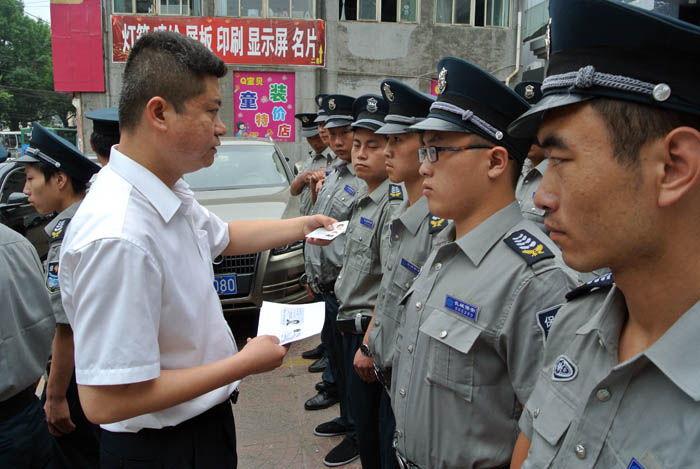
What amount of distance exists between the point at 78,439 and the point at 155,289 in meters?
1.59

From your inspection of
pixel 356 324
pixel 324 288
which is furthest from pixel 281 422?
pixel 356 324

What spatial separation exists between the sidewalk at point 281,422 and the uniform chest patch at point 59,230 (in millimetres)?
1702

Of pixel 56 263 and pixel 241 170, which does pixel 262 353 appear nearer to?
pixel 56 263

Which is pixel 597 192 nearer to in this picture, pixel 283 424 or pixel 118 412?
pixel 118 412

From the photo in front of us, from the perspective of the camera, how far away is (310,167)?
235 inches

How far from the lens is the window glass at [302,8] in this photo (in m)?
14.7

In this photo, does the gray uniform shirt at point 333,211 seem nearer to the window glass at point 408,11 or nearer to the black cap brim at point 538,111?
the black cap brim at point 538,111

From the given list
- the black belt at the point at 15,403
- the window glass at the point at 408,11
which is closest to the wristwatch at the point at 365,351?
the black belt at the point at 15,403

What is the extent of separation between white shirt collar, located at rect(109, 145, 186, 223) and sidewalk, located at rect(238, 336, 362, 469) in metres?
2.12

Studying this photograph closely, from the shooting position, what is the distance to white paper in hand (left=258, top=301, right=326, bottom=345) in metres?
1.71

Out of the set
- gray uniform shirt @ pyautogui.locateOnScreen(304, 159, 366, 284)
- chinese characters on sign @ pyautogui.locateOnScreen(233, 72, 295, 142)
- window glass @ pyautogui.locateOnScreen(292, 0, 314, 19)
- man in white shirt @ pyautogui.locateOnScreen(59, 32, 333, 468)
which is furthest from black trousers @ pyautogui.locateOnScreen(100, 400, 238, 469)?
window glass @ pyautogui.locateOnScreen(292, 0, 314, 19)

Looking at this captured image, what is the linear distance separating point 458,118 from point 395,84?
41.7 inches

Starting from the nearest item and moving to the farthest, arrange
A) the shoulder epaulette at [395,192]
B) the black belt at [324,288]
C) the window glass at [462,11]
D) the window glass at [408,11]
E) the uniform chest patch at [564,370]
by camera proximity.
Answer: the uniform chest patch at [564,370]
the shoulder epaulette at [395,192]
the black belt at [324,288]
the window glass at [408,11]
the window glass at [462,11]

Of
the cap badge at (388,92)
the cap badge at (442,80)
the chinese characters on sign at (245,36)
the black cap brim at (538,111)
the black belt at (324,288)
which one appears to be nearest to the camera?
the black cap brim at (538,111)
